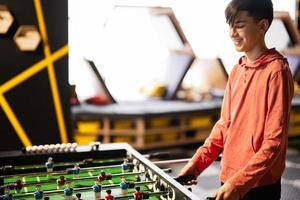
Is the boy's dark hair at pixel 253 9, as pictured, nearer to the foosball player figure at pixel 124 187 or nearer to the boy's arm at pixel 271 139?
the boy's arm at pixel 271 139

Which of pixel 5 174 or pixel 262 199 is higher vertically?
pixel 5 174

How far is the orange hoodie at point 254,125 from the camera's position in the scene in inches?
56.6

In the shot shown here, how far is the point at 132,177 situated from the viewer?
188 centimetres

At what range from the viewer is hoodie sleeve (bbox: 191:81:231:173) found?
5.77 feet

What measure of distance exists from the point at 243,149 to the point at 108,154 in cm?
81

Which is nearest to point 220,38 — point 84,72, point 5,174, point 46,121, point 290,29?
point 290,29

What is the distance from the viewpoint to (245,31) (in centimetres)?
156

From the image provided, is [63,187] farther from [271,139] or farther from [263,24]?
[263,24]

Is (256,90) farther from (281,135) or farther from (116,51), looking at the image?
(116,51)

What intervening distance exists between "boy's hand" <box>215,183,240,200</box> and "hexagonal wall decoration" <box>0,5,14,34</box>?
2425mm

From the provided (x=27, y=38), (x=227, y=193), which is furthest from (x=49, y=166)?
(x=27, y=38)

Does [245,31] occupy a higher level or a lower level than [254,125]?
higher

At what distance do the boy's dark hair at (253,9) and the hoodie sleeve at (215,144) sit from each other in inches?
13.7

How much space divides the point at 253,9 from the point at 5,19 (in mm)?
2255
